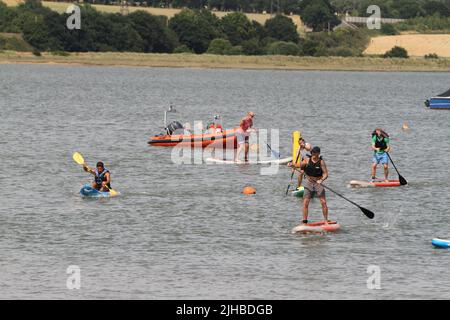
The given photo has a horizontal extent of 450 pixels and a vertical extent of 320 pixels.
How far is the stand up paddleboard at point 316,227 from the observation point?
31.4 m

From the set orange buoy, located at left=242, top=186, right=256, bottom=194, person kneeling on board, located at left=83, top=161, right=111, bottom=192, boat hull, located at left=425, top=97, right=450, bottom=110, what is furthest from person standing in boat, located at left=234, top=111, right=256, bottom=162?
boat hull, located at left=425, top=97, right=450, bottom=110

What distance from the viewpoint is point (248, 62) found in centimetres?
18938

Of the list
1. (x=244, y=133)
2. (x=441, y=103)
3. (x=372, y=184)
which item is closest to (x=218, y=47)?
(x=441, y=103)

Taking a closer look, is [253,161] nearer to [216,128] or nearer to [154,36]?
[216,128]

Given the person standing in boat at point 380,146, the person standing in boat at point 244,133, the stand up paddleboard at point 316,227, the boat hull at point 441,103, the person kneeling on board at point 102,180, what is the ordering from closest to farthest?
the stand up paddleboard at point 316,227 < the person kneeling on board at point 102,180 < the person standing in boat at point 380,146 < the person standing in boat at point 244,133 < the boat hull at point 441,103

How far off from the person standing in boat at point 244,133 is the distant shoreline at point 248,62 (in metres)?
129

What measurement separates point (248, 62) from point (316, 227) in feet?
521

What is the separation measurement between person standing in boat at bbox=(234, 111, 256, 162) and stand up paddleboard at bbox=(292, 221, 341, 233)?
562 inches

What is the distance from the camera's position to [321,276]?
27141mm

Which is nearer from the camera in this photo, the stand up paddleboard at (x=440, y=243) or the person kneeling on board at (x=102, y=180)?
the stand up paddleboard at (x=440, y=243)
